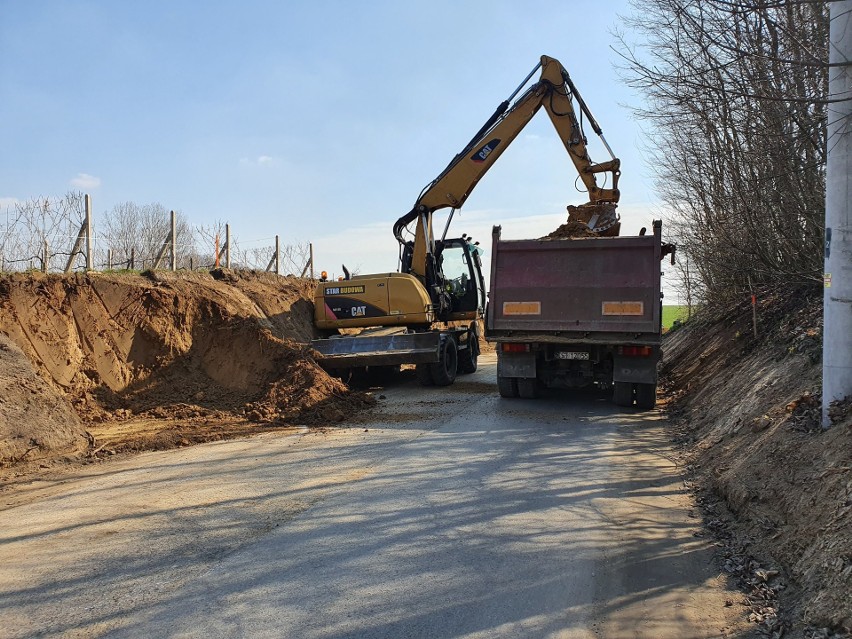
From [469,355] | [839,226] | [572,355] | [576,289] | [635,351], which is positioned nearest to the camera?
[839,226]

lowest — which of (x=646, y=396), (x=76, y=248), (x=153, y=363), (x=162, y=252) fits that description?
(x=646, y=396)

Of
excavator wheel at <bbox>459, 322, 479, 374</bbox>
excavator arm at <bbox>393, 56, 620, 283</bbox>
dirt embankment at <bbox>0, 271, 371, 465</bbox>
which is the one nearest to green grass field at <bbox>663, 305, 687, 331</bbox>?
excavator wheel at <bbox>459, 322, 479, 374</bbox>

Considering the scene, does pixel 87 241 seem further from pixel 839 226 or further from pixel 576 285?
pixel 839 226

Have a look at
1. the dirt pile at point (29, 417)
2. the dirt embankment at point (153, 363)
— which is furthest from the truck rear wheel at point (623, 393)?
the dirt pile at point (29, 417)

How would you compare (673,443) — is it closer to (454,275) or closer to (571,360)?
(571,360)

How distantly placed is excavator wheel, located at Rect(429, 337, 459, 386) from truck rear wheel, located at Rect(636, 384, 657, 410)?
3990mm

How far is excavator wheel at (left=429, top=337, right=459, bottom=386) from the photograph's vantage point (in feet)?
43.3

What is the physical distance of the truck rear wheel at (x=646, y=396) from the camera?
10461mm

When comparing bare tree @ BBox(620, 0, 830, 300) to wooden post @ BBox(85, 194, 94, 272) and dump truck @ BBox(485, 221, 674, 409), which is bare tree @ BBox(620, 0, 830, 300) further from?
wooden post @ BBox(85, 194, 94, 272)

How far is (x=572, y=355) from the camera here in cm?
1081

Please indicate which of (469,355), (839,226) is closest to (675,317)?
(469,355)

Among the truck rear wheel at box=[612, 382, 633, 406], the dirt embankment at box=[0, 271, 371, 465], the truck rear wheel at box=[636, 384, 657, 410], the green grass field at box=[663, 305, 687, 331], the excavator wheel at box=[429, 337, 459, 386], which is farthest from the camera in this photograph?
the green grass field at box=[663, 305, 687, 331]

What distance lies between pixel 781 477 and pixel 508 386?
21.9ft

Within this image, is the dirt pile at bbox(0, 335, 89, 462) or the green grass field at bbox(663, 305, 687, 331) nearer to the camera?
the dirt pile at bbox(0, 335, 89, 462)
